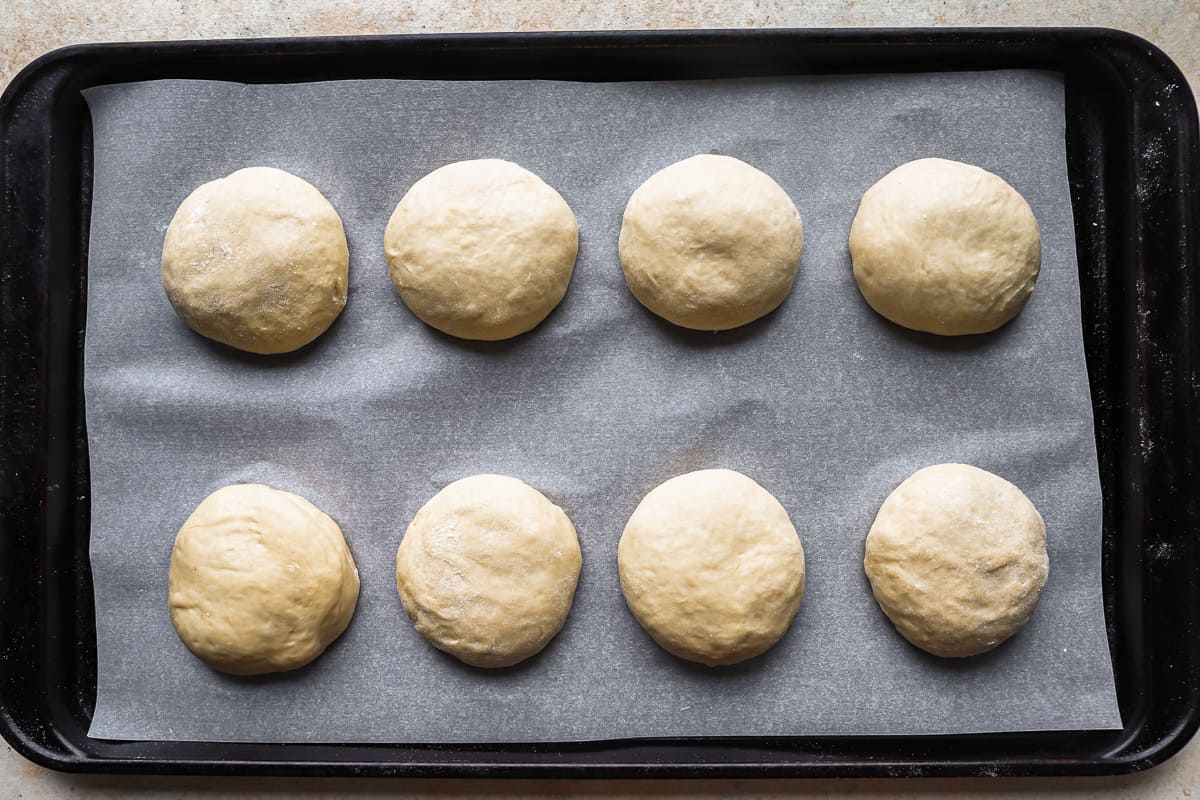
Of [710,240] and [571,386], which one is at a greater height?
[710,240]

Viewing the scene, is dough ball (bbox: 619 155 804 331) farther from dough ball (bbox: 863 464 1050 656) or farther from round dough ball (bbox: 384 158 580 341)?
dough ball (bbox: 863 464 1050 656)

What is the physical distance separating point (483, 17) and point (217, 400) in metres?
0.93

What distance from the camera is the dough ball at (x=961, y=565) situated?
5.28 feet

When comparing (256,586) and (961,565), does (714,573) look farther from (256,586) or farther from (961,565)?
(256,586)

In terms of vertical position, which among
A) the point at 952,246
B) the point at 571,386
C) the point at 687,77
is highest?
the point at 687,77

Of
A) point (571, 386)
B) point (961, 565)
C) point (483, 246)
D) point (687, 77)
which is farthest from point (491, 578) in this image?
point (687, 77)

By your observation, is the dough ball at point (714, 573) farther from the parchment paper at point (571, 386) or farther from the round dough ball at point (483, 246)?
Result: the round dough ball at point (483, 246)

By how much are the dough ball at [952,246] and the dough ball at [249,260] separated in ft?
3.47

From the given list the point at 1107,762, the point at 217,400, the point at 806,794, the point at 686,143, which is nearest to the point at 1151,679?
the point at 1107,762

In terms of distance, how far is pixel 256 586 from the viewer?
5.29 ft

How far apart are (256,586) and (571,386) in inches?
27.0

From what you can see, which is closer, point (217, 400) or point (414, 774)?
point (414, 774)

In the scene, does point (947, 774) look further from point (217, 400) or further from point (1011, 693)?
point (217, 400)

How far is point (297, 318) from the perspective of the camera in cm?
167
